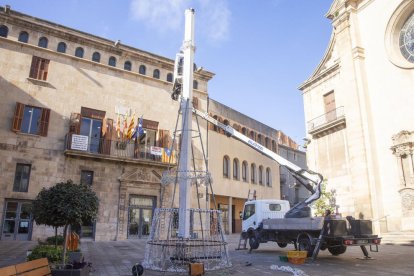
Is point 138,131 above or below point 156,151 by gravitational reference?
above

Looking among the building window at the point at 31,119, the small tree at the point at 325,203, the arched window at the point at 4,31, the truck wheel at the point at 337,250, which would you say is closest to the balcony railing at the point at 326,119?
the small tree at the point at 325,203

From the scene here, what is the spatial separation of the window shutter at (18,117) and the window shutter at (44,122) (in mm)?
1197

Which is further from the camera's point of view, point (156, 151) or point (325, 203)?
point (156, 151)

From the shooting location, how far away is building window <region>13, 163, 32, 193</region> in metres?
20.6

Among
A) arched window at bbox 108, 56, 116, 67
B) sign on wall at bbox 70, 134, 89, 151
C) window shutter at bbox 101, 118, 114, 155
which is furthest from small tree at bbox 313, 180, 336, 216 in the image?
arched window at bbox 108, 56, 116, 67

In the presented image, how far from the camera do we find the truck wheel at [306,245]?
1300 cm

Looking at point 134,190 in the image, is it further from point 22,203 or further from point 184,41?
point 184,41

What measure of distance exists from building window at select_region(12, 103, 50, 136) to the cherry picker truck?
41.7 feet

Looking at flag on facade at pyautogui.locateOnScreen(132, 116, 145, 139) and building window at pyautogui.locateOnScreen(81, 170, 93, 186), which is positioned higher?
flag on facade at pyautogui.locateOnScreen(132, 116, 145, 139)

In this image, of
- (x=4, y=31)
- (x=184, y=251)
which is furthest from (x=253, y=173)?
(x=184, y=251)

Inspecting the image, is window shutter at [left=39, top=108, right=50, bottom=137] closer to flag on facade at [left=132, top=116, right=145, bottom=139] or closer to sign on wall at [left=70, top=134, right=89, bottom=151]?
sign on wall at [left=70, top=134, right=89, bottom=151]

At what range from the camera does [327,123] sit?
975 inches

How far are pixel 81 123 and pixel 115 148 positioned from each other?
9.46 ft

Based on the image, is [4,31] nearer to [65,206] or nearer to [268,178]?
[65,206]
